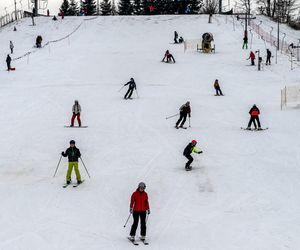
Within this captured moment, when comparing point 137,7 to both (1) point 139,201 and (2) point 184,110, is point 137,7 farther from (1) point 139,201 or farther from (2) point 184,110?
(1) point 139,201

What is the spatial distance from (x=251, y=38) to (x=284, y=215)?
36.6m

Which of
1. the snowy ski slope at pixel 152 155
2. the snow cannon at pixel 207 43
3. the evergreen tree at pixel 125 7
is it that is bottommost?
the snowy ski slope at pixel 152 155

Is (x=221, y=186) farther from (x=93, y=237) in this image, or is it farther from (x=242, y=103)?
(x=242, y=103)

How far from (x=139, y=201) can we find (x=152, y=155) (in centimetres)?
713

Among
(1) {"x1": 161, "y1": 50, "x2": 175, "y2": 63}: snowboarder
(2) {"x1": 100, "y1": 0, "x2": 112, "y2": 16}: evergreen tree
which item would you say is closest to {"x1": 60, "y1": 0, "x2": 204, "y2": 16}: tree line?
(2) {"x1": 100, "y1": 0, "x2": 112, "y2": 16}: evergreen tree

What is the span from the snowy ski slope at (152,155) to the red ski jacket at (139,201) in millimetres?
843

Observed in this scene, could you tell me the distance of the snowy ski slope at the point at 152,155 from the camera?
11609 millimetres

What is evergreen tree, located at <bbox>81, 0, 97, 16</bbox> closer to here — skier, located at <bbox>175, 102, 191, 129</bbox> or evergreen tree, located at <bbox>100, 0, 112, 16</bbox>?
evergreen tree, located at <bbox>100, 0, 112, 16</bbox>

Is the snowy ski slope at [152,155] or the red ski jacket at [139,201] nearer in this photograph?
the red ski jacket at [139,201]

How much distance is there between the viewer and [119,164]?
16766 mm

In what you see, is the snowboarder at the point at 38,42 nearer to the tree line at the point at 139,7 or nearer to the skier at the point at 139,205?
the tree line at the point at 139,7

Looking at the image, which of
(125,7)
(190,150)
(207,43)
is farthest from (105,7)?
(190,150)

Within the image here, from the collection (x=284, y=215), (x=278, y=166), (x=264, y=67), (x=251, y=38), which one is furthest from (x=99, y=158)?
(x=251, y=38)

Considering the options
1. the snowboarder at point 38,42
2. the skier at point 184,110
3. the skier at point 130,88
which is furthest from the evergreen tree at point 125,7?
the skier at point 184,110
